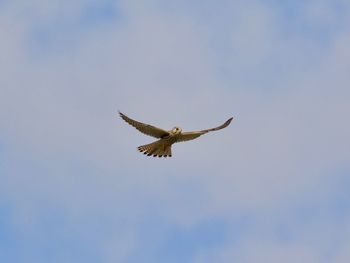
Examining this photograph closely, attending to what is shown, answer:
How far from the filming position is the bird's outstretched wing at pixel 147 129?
7975cm

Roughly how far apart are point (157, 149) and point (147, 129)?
1042mm

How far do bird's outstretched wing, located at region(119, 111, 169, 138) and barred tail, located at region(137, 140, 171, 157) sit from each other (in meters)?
0.31

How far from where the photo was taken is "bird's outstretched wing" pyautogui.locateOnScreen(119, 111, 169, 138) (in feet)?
262

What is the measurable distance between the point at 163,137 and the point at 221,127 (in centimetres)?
253

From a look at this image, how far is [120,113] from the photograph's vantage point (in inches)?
3123

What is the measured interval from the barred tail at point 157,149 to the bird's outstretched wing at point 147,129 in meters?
0.31

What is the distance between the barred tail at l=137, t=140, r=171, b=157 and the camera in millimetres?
80562

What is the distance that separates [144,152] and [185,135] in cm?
215

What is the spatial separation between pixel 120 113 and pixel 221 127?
4000mm

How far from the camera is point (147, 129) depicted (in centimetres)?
8031

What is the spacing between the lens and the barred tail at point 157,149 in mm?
Result: 80562

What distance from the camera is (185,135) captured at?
81.8 m

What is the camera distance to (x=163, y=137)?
8100 cm

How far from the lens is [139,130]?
8025 centimetres
